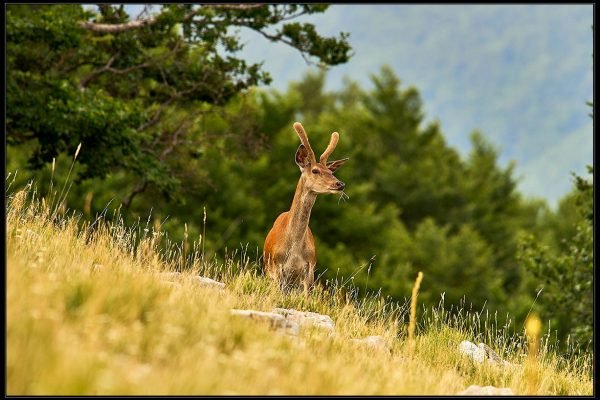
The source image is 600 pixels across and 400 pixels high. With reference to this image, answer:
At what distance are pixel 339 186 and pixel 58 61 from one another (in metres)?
10.9

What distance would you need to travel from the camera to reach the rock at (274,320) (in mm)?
6395

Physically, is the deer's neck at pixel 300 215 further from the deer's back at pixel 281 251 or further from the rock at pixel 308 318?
the rock at pixel 308 318

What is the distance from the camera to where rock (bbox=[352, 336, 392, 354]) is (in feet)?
23.3

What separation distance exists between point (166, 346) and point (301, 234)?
232 inches

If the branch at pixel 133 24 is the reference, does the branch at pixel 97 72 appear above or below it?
below

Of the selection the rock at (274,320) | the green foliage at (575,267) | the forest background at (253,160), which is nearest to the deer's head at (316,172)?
the forest background at (253,160)

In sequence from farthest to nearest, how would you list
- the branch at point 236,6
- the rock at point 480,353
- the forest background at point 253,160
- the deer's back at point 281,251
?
the branch at point 236,6, the forest background at point 253,160, the deer's back at point 281,251, the rock at point 480,353

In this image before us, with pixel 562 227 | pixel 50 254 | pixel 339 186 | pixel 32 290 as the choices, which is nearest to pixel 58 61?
→ pixel 339 186

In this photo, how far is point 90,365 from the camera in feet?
14.6

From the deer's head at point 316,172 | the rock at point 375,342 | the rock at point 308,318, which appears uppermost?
the deer's head at point 316,172

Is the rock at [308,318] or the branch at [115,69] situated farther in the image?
the branch at [115,69]

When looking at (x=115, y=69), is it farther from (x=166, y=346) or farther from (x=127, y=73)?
(x=166, y=346)

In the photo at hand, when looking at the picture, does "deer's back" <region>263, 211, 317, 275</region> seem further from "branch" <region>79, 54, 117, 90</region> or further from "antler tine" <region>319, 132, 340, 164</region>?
"branch" <region>79, 54, 117, 90</region>

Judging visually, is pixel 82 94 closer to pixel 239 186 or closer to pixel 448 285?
pixel 239 186
